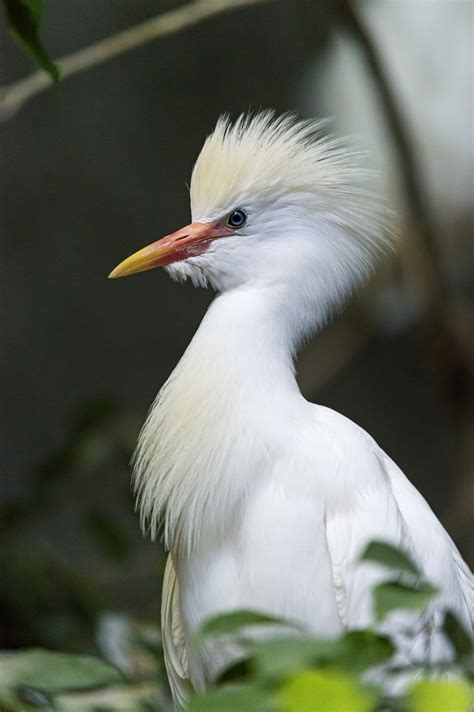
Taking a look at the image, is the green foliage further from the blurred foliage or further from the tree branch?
the tree branch

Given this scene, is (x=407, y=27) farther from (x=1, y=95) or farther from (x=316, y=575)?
(x=316, y=575)

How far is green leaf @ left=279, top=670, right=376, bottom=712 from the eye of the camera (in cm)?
45

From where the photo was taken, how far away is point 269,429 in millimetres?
1230

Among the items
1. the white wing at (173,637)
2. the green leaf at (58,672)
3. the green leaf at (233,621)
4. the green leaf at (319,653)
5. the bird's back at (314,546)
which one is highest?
the green leaf at (233,621)

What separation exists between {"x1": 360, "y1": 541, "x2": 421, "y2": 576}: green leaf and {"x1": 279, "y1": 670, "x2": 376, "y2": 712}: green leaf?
0.11 meters

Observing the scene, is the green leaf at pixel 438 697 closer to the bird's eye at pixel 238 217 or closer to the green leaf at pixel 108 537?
the bird's eye at pixel 238 217

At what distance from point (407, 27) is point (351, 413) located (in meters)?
1.55

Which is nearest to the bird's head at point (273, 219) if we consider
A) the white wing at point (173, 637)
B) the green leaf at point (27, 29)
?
the green leaf at point (27, 29)

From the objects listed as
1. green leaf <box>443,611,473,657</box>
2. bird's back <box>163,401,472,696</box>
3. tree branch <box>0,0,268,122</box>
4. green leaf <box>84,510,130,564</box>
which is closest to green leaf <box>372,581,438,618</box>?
green leaf <box>443,611,473,657</box>

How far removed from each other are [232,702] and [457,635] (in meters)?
0.22

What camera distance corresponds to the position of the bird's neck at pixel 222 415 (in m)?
1.23

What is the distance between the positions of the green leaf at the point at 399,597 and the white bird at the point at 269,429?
2.06 ft

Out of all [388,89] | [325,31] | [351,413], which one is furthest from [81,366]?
[388,89]

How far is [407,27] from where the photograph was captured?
3.66 metres
